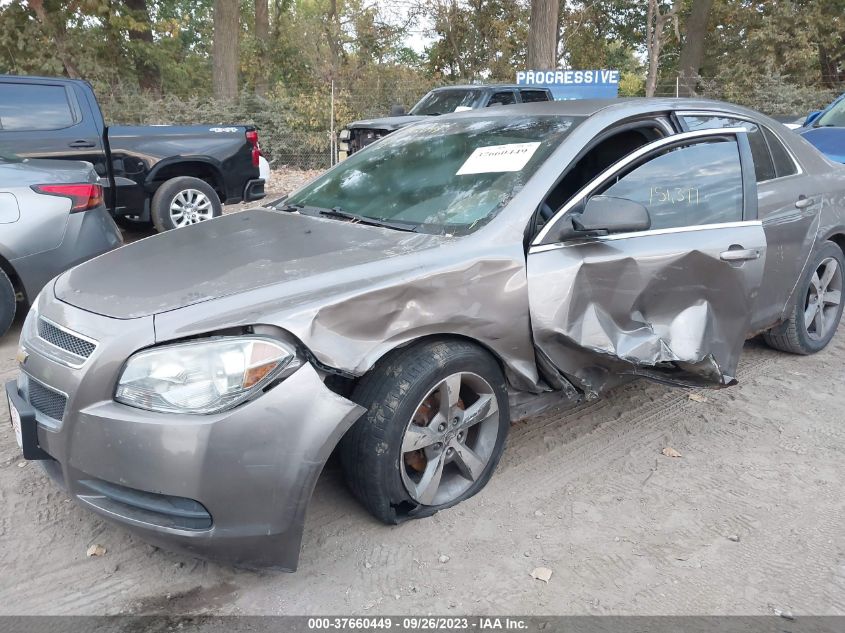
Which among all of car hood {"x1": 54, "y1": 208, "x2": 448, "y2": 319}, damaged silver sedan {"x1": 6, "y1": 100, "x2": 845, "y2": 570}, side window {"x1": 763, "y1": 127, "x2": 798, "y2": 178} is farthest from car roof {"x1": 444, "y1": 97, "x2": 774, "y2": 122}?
car hood {"x1": 54, "y1": 208, "x2": 448, "y2": 319}

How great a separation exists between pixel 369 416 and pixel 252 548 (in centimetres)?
62

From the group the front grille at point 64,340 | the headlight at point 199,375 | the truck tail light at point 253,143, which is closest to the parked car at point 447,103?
the truck tail light at point 253,143

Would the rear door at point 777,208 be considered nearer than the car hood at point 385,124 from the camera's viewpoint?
Yes

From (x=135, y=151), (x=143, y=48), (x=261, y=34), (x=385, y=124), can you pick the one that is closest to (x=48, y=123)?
(x=135, y=151)

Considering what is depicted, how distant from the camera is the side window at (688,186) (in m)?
3.42

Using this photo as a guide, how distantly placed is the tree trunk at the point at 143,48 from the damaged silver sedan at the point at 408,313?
18589 mm

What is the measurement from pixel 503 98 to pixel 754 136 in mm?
8497

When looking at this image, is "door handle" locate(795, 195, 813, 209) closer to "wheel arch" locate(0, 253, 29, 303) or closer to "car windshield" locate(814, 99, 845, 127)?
"car windshield" locate(814, 99, 845, 127)

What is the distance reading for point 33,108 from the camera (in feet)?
23.8

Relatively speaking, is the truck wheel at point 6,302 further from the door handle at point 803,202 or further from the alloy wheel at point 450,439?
the door handle at point 803,202

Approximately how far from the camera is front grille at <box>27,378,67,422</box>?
2453 mm

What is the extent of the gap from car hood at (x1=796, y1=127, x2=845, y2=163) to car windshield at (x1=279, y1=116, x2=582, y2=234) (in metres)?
5.12

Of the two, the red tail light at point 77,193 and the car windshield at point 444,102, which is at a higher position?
the car windshield at point 444,102

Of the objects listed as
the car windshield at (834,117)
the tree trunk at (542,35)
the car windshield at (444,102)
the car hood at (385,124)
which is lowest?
the car hood at (385,124)
